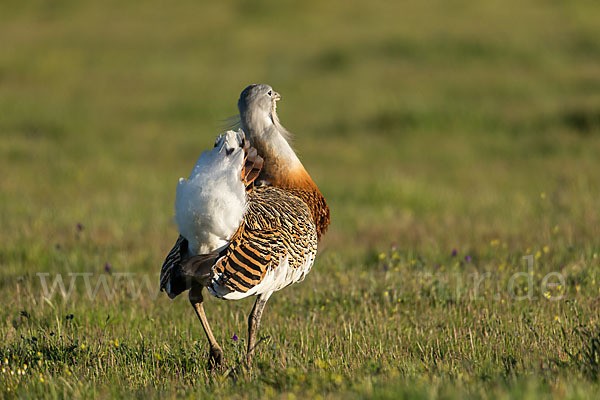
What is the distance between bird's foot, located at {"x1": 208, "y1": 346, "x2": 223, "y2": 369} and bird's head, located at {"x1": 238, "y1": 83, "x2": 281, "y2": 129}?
1607 mm

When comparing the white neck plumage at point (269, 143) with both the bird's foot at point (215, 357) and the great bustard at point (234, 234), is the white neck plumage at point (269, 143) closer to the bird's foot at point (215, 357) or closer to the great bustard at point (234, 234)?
the great bustard at point (234, 234)

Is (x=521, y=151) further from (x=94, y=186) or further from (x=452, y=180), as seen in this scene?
(x=94, y=186)

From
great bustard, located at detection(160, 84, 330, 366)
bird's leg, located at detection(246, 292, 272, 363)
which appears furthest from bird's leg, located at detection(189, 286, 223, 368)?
bird's leg, located at detection(246, 292, 272, 363)

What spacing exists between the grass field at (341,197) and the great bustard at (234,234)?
1.33ft

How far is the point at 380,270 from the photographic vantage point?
6.11m

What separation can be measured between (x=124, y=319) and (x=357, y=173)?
6.99 meters

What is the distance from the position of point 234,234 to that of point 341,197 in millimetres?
6041

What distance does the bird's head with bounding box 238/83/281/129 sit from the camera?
15.8 ft

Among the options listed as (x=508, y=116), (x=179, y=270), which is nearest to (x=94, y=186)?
(x=179, y=270)

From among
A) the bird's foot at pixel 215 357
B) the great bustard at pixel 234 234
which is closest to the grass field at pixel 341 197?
the bird's foot at pixel 215 357

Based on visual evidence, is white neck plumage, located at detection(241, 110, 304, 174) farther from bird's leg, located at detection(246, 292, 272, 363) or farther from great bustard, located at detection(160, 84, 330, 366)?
bird's leg, located at detection(246, 292, 272, 363)

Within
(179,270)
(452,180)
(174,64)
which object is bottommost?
(452,180)

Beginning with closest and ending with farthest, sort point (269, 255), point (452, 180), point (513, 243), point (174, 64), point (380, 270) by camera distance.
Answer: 1. point (269, 255)
2. point (380, 270)
3. point (513, 243)
4. point (452, 180)
5. point (174, 64)

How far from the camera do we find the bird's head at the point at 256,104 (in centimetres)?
483
